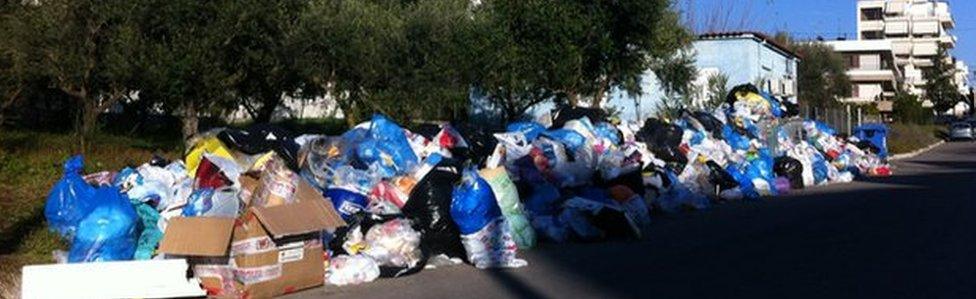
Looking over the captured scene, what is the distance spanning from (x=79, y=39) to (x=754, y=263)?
33.5ft

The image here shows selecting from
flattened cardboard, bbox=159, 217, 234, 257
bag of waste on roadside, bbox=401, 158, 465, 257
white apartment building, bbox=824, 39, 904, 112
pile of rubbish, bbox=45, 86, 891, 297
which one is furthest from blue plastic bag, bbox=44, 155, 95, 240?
white apartment building, bbox=824, 39, 904, 112

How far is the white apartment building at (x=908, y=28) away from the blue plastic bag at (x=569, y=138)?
333ft

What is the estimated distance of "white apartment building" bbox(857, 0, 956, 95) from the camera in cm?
11431

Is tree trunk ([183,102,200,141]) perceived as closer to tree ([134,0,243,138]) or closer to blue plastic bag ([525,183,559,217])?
tree ([134,0,243,138])

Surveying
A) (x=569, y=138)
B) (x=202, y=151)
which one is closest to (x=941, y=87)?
(x=569, y=138)

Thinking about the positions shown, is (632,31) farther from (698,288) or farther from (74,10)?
(698,288)

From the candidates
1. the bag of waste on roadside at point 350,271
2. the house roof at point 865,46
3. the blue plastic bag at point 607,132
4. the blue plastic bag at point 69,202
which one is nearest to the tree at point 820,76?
the house roof at point 865,46

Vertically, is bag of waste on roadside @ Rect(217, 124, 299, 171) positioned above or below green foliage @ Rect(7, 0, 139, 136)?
below

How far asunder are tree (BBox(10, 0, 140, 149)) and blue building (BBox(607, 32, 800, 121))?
75.7ft

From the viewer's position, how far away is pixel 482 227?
11039mm

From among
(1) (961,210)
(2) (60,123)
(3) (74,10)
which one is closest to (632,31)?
(1) (961,210)

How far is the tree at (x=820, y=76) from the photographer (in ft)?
197

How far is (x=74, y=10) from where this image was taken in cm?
1616

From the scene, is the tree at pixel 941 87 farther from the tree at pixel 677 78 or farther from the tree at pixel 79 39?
the tree at pixel 79 39
